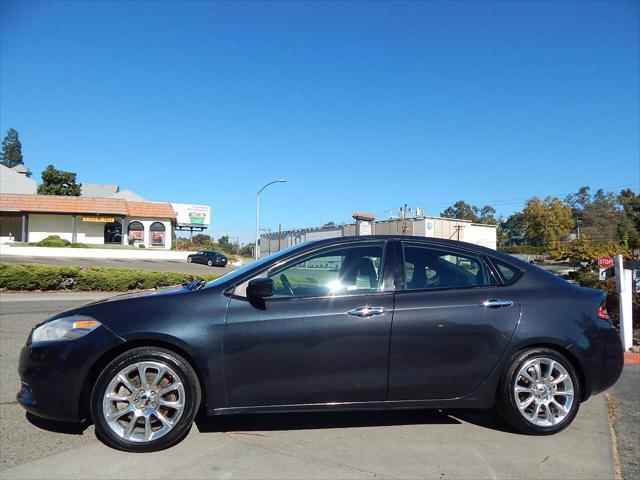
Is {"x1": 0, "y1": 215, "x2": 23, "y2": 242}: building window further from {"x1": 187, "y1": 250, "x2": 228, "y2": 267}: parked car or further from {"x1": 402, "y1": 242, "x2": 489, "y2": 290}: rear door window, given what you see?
{"x1": 402, "y1": 242, "x2": 489, "y2": 290}: rear door window

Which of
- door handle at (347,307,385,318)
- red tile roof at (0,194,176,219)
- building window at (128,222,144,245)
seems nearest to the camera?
door handle at (347,307,385,318)

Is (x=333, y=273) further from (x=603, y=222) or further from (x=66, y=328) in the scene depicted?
(x=603, y=222)

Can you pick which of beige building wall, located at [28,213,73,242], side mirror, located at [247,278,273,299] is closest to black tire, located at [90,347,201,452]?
side mirror, located at [247,278,273,299]

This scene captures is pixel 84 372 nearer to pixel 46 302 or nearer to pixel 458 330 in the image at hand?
pixel 458 330

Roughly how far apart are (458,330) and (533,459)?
3.30 ft

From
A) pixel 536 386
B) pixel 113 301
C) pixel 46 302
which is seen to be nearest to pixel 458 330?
pixel 536 386

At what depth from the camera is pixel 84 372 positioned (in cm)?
347

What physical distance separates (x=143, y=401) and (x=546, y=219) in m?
75.6

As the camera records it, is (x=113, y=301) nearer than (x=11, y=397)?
Yes

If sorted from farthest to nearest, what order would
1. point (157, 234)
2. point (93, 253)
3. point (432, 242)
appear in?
1. point (157, 234)
2. point (93, 253)
3. point (432, 242)

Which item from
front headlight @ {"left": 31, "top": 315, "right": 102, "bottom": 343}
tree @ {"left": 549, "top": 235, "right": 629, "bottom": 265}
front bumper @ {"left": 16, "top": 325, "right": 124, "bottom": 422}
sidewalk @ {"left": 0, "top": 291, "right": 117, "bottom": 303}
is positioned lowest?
sidewalk @ {"left": 0, "top": 291, "right": 117, "bottom": 303}

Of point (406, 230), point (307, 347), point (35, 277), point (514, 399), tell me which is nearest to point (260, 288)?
point (307, 347)

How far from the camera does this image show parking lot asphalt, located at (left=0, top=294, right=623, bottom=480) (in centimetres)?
325

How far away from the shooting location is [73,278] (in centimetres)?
1692
